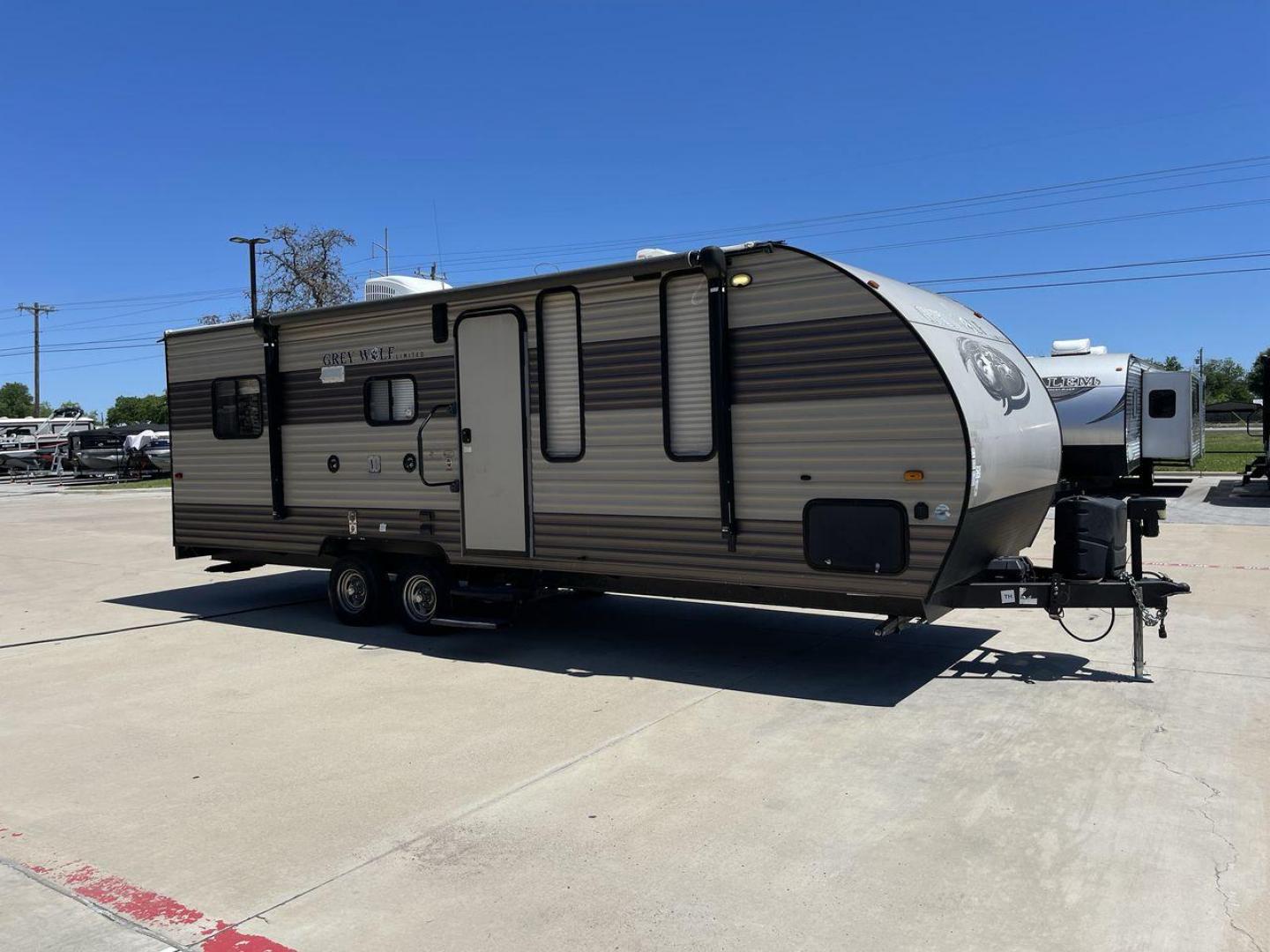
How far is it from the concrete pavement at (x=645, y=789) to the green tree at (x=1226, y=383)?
8438cm

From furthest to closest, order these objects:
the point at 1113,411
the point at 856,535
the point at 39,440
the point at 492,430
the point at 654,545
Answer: the point at 39,440 → the point at 1113,411 → the point at 492,430 → the point at 654,545 → the point at 856,535

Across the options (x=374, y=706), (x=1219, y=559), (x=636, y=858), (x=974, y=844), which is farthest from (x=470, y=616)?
(x=1219, y=559)

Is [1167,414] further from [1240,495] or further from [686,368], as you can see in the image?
[686,368]

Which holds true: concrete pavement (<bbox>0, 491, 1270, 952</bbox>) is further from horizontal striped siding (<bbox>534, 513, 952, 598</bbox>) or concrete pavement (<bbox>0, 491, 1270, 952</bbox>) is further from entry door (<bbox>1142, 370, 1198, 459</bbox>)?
entry door (<bbox>1142, 370, 1198, 459</bbox>)

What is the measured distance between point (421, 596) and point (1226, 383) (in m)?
109

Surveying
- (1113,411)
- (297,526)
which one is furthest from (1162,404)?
(297,526)

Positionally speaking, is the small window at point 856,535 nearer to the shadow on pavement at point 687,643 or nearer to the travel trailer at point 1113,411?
the shadow on pavement at point 687,643

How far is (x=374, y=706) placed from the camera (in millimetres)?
6926

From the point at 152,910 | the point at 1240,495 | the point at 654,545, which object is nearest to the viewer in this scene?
the point at 152,910

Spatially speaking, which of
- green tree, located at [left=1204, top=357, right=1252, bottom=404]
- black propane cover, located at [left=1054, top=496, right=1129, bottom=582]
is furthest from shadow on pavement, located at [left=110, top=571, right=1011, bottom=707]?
green tree, located at [left=1204, top=357, right=1252, bottom=404]

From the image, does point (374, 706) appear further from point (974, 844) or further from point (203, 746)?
point (974, 844)

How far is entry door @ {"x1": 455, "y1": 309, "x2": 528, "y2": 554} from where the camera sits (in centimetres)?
830

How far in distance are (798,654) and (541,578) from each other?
2.18m

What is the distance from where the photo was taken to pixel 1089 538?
692cm
